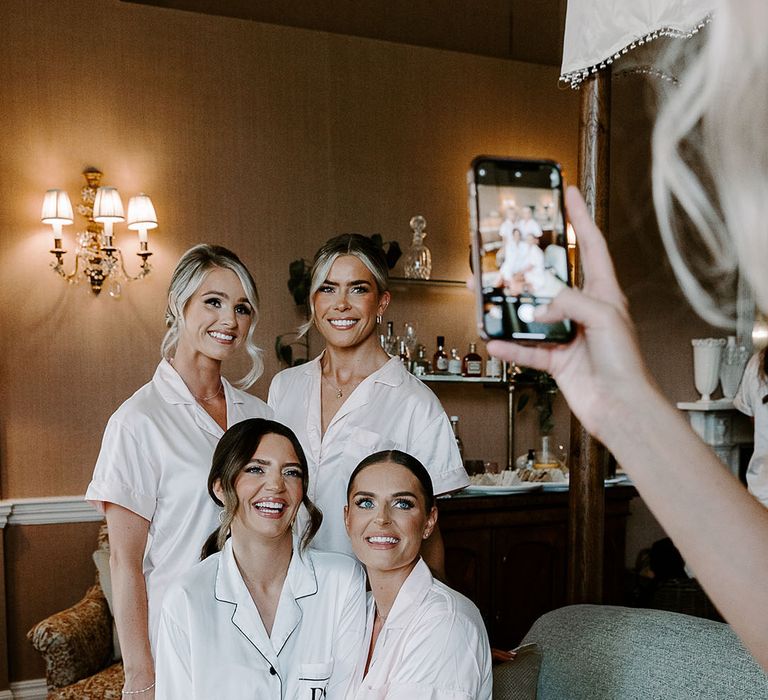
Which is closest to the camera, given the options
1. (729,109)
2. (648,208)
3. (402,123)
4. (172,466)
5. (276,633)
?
(729,109)

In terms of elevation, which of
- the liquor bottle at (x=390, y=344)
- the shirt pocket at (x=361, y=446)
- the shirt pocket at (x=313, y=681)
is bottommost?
the shirt pocket at (x=313, y=681)

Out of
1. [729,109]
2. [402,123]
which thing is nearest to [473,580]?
[402,123]

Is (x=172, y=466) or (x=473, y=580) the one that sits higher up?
(x=172, y=466)

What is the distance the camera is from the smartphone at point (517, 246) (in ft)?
2.40

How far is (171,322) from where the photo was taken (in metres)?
2.19

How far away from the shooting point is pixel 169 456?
2020 mm

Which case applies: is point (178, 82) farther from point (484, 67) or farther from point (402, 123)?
point (484, 67)

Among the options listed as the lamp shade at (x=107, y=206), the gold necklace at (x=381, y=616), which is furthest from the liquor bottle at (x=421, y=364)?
the gold necklace at (x=381, y=616)

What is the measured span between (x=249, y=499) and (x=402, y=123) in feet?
10.6

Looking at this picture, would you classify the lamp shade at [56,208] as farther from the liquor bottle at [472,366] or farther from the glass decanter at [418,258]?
the liquor bottle at [472,366]

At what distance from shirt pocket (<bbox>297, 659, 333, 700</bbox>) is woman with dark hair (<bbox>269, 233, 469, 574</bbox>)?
0.45m

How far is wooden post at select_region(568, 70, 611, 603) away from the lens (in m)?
2.66

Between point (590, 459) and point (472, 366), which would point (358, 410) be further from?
point (472, 366)

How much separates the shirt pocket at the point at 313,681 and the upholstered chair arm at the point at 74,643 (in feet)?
5.06
